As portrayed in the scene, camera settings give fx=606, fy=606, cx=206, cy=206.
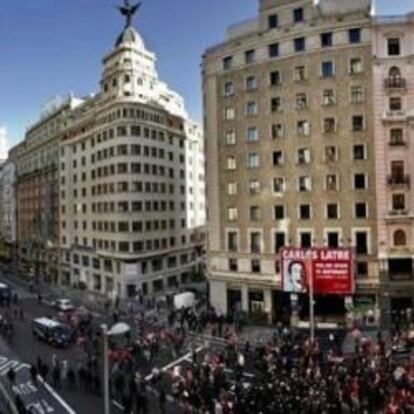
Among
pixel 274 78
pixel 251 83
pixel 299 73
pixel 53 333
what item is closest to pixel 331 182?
pixel 299 73

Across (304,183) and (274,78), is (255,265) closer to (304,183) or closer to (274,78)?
(304,183)

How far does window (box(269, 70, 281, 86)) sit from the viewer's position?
184ft

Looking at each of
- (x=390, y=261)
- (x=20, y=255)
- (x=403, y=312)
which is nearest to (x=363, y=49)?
(x=390, y=261)

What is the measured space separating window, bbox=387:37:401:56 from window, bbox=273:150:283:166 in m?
12.7

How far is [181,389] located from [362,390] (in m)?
9.41

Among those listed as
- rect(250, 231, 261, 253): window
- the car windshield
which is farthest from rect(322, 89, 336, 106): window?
the car windshield

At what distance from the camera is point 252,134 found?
57.5 m

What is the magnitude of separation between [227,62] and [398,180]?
67.2 feet

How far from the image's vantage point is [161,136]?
8175 centimetres

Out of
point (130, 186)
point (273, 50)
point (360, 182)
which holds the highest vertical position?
point (273, 50)

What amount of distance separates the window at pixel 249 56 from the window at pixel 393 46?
1249 centimetres

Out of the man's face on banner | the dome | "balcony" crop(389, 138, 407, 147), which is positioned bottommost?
the man's face on banner

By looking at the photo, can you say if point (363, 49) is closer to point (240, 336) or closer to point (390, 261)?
point (390, 261)

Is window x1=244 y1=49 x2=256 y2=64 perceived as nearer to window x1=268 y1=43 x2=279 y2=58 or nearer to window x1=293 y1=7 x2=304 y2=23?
window x1=268 y1=43 x2=279 y2=58
